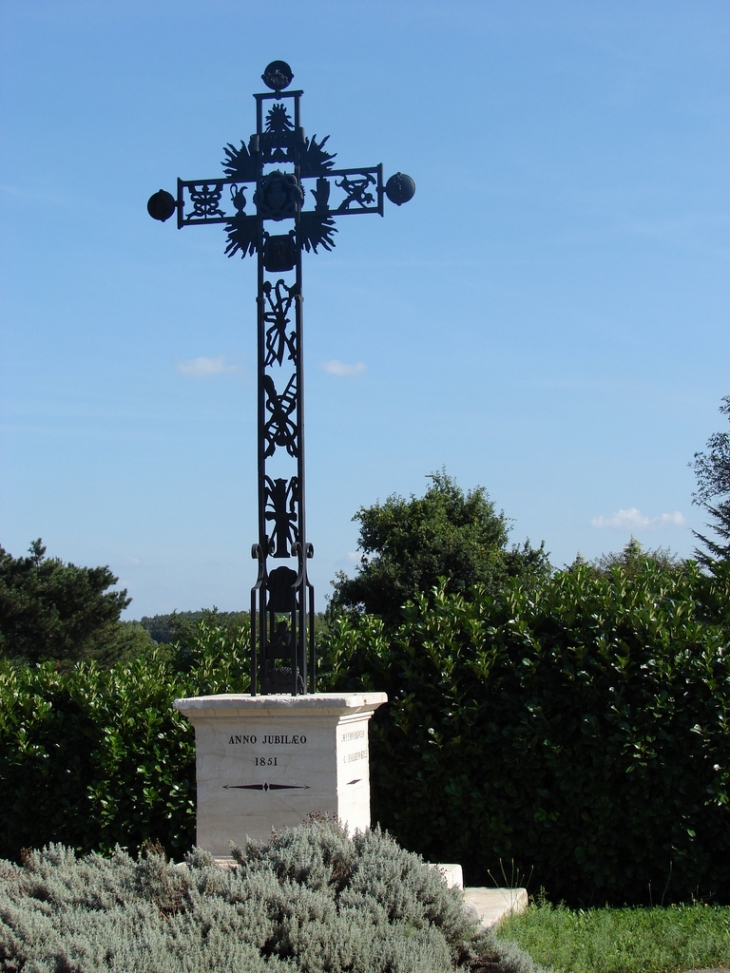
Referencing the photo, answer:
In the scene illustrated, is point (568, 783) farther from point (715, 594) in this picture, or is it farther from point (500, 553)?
point (500, 553)

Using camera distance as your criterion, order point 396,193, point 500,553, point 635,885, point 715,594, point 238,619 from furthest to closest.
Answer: point 500,553
point 238,619
point 715,594
point 635,885
point 396,193

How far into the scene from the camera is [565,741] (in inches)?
299

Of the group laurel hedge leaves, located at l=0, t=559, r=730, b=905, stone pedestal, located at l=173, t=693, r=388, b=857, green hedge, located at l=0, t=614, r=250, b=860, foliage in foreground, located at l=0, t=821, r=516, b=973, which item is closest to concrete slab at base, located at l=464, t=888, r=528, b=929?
laurel hedge leaves, located at l=0, t=559, r=730, b=905

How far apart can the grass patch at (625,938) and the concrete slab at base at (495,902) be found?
0.07 metres

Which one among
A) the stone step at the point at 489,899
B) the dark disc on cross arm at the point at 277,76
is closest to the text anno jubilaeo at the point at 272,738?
the stone step at the point at 489,899

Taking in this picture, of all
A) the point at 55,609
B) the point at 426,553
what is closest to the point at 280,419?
the point at 426,553

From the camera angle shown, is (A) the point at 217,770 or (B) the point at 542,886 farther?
(B) the point at 542,886

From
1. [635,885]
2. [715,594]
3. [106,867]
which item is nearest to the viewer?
[106,867]

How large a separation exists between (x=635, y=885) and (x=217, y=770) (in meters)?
3.36

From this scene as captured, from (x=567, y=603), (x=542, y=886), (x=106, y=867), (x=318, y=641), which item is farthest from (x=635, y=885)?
(x=106, y=867)

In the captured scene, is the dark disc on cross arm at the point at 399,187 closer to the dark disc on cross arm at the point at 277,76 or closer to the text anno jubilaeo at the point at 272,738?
the dark disc on cross arm at the point at 277,76

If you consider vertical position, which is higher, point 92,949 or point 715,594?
point 715,594

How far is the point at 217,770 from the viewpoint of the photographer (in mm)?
6156

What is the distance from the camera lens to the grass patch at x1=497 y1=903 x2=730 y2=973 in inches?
210
